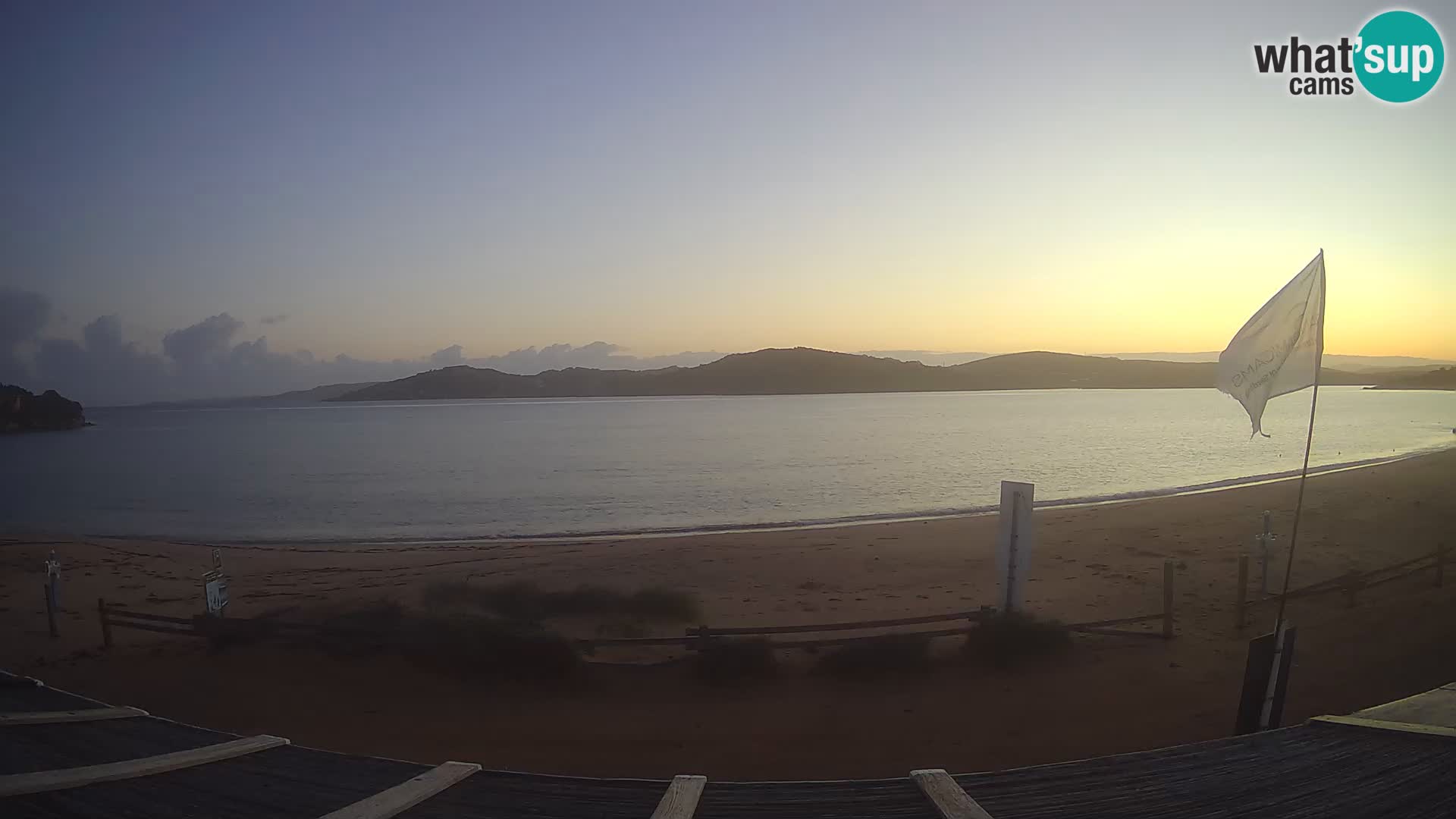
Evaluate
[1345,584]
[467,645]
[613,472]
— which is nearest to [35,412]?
[613,472]

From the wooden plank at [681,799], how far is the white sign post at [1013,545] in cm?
670

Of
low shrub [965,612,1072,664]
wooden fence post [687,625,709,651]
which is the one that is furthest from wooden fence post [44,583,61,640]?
low shrub [965,612,1072,664]

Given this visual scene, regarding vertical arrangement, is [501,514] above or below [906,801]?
below

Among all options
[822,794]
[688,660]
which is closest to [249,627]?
[688,660]

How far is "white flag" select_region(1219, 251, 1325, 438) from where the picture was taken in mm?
5820

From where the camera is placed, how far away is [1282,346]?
6000mm

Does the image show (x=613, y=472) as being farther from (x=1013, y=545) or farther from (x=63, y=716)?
(x=63, y=716)

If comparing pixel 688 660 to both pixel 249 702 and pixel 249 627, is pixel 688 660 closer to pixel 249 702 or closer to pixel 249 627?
pixel 249 702

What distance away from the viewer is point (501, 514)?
97.0ft

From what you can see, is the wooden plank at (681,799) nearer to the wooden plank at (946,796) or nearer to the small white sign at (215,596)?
the wooden plank at (946,796)

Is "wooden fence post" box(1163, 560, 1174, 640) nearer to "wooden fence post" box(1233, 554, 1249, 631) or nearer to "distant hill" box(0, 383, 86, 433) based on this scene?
"wooden fence post" box(1233, 554, 1249, 631)

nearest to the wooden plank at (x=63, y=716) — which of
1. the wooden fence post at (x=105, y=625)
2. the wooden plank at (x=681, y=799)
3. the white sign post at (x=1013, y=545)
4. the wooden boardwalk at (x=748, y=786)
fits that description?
the wooden boardwalk at (x=748, y=786)

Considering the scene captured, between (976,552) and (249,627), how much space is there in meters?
15.7

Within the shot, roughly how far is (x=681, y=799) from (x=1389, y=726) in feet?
13.9
